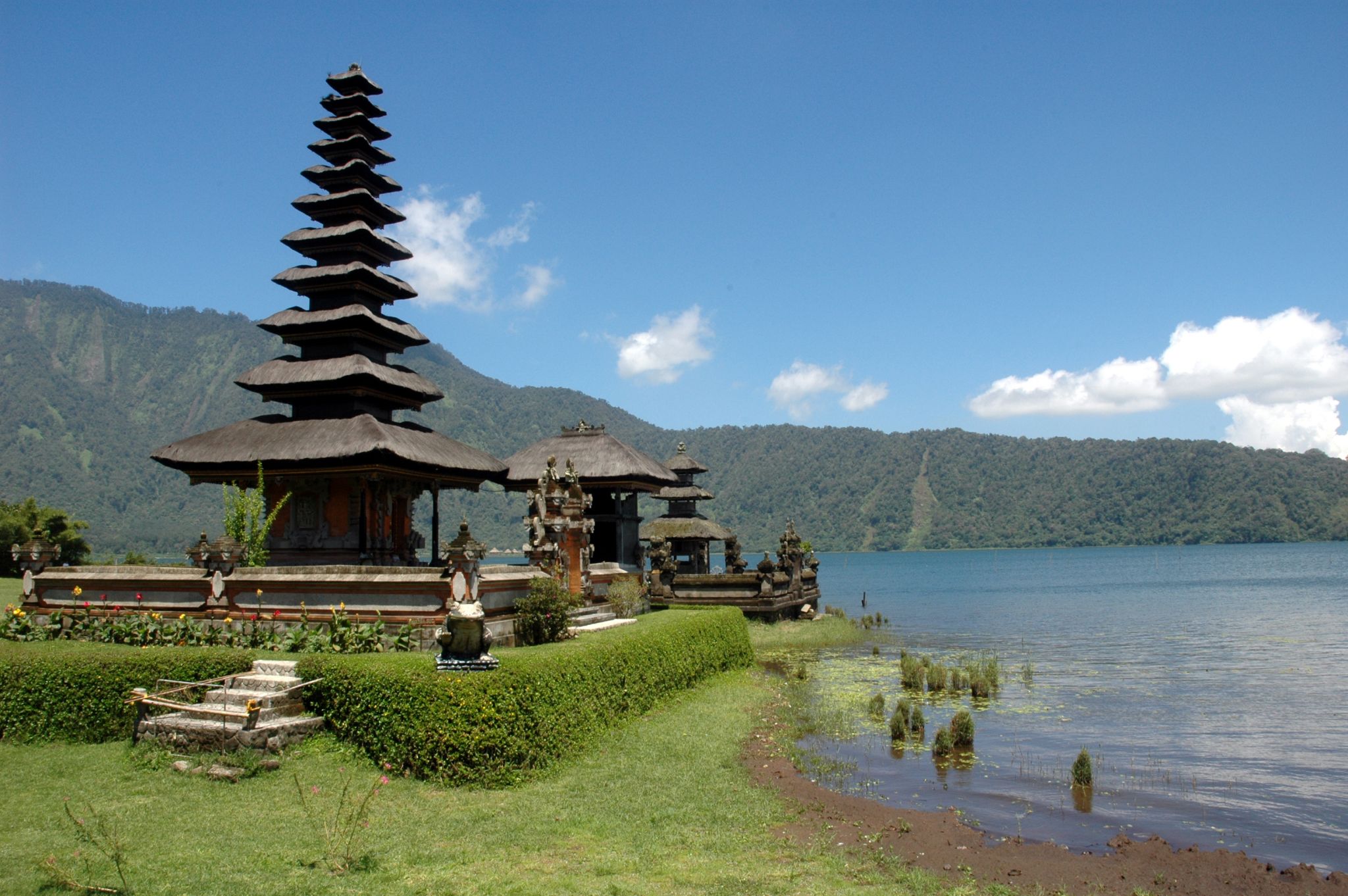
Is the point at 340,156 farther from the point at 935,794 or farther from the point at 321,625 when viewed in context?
the point at 935,794

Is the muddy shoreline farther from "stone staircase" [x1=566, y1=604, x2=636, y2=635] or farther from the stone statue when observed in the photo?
"stone staircase" [x1=566, y1=604, x2=636, y2=635]

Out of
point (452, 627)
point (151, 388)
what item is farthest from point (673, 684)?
point (151, 388)

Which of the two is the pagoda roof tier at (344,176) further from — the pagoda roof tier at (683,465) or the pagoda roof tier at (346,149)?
the pagoda roof tier at (683,465)

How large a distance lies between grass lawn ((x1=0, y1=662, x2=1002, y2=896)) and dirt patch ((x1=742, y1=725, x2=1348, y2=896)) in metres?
0.62

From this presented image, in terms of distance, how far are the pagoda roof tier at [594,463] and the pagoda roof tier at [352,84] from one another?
1262 cm

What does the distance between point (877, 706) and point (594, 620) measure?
6508mm

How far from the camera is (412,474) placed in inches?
925

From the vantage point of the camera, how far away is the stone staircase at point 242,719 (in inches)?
462

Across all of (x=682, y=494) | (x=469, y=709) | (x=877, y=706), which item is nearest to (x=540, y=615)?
(x=469, y=709)

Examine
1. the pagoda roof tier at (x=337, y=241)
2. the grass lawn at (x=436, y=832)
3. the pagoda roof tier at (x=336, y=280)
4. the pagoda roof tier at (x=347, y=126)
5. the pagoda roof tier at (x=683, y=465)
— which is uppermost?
the pagoda roof tier at (x=347, y=126)

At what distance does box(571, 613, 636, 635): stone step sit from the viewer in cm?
1872

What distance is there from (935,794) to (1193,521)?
155080 mm

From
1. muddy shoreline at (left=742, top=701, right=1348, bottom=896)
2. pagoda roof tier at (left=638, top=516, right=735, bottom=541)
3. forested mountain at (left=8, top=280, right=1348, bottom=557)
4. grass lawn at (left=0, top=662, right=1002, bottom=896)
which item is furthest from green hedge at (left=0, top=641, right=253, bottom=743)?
forested mountain at (left=8, top=280, right=1348, bottom=557)

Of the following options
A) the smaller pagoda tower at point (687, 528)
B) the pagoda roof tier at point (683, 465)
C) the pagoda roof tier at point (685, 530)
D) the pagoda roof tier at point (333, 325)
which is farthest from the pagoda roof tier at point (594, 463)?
the pagoda roof tier at point (333, 325)
